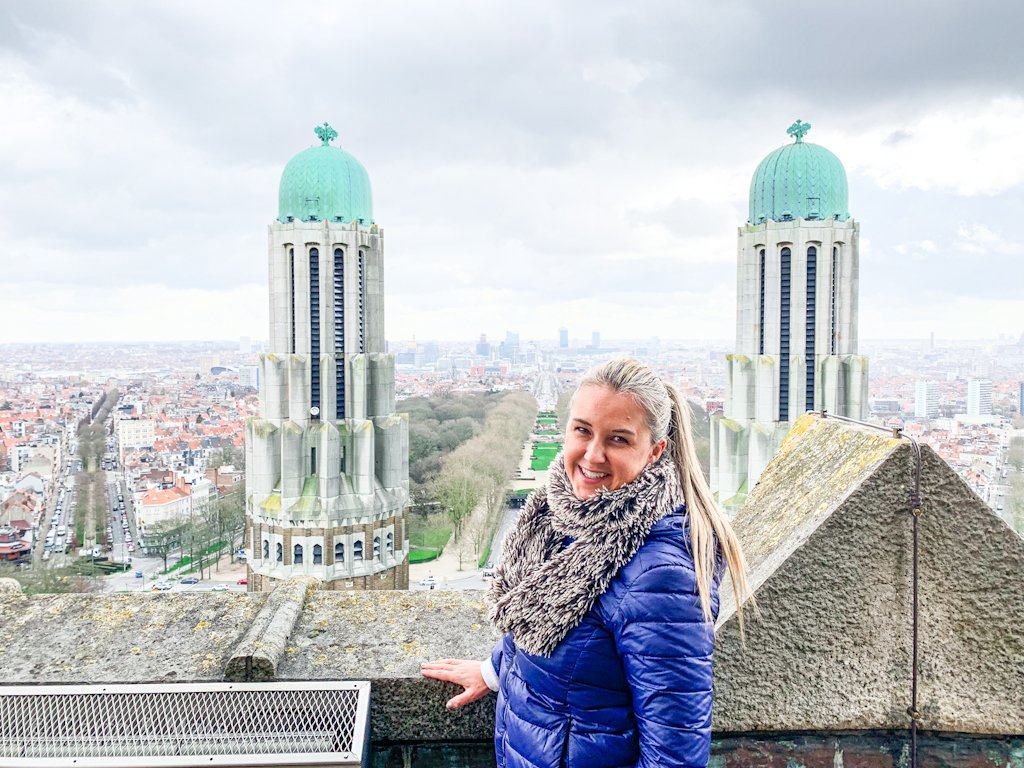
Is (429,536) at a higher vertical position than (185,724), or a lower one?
lower

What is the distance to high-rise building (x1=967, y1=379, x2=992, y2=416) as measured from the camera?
41531 mm

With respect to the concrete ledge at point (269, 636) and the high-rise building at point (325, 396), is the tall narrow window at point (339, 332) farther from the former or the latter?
the concrete ledge at point (269, 636)

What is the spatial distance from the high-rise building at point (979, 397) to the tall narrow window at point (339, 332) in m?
31.3

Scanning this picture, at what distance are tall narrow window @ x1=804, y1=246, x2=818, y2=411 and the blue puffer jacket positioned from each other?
98.6ft

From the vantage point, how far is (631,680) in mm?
1818

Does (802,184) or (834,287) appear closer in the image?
(802,184)

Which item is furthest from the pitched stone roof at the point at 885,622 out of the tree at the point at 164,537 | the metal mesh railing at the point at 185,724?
the tree at the point at 164,537

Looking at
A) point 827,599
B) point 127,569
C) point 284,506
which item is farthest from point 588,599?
point 127,569

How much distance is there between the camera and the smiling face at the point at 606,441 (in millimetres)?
2021

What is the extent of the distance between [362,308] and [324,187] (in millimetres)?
4602

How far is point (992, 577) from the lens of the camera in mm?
2459

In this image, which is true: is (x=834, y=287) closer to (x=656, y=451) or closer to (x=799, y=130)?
(x=799, y=130)

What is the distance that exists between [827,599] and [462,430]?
2210 inches

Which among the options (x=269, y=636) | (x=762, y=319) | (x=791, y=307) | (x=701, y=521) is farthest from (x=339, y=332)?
(x=701, y=521)
